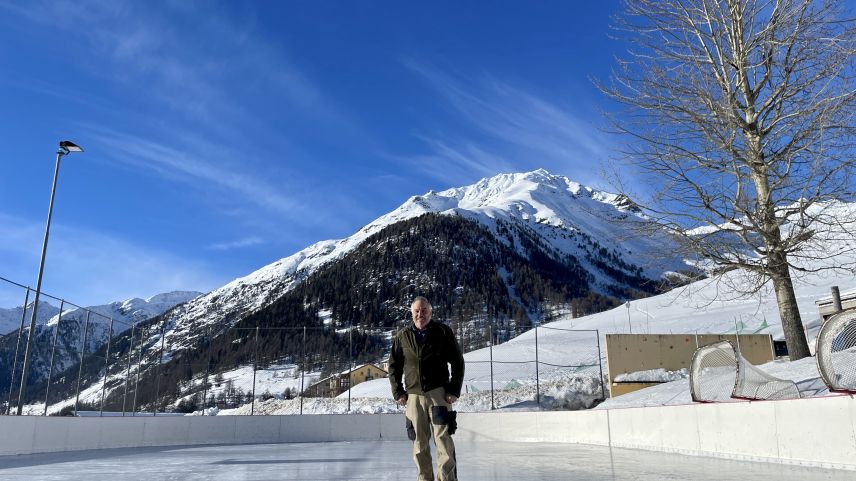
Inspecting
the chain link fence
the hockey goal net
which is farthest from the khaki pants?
the chain link fence

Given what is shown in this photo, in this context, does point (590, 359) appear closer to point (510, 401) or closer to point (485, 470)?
point (510, 401)

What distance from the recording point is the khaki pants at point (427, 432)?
483 centimetres

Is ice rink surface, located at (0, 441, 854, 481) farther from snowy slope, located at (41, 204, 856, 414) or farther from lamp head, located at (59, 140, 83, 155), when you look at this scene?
lamp head, located at (59, 140, 83, 155)

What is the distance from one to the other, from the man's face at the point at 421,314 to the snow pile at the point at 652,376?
858 inches

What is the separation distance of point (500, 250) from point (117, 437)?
174m

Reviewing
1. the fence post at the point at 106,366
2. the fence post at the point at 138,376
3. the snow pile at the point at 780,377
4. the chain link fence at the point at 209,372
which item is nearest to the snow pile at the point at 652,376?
the chain link fence at the point at 209,372

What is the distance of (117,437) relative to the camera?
56.3 ft

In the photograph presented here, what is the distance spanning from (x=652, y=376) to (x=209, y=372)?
1898 centimetres

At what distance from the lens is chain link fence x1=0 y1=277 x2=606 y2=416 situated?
14547 millimetres

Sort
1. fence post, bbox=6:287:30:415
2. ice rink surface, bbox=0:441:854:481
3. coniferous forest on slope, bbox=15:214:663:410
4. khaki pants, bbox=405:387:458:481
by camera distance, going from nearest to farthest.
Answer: khaki pants, bbox=405:387:458:481 → ice rink surface, bbox=0:441:854:481 → fence post, bbox=6:287:30:415 → coniferous forest on slope, bbox=15:214:663:410

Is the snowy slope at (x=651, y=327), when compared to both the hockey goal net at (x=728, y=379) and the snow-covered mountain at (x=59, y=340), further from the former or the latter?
the snow-covered mountain at (x=59, y=340)

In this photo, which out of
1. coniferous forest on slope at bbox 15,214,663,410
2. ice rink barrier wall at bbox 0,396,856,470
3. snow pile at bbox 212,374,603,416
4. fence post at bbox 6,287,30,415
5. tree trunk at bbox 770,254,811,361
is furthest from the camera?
coniferous forest on slope at bbox 15,214,663,410

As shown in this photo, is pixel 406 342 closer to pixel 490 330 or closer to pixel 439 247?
pixel 490 330

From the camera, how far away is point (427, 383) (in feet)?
16.2
